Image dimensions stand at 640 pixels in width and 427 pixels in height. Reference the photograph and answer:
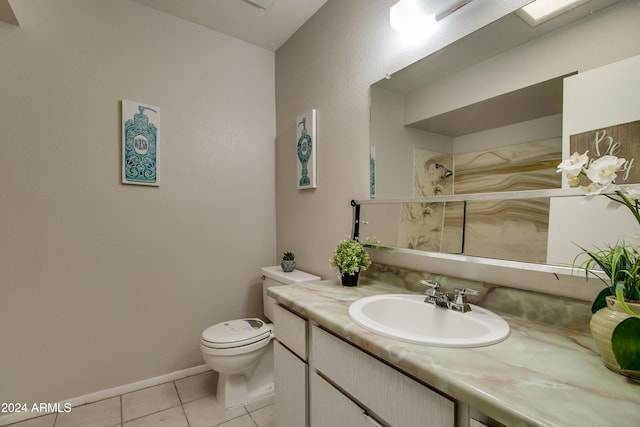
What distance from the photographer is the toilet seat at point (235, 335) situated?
1.60 m

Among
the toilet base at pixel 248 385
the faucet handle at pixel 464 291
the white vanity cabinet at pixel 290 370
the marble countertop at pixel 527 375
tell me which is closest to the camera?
the marble countertop at pixel 527 375

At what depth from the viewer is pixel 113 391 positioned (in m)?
1.78

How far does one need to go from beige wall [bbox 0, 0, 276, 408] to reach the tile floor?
11cm

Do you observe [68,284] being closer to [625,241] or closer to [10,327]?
[10,327]

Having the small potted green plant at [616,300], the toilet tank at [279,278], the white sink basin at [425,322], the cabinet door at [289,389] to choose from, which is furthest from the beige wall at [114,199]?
the small potted green plant at [616,300]

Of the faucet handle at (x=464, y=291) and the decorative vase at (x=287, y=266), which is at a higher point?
the faucet handle at (x=464, y=291)

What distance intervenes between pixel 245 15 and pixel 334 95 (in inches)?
34.4

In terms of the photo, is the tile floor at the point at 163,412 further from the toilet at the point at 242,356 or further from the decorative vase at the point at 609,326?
the decorative vase at the point at 609,326

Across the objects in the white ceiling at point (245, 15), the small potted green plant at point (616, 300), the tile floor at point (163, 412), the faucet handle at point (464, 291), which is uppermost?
the white ceiling at point (245, 15)

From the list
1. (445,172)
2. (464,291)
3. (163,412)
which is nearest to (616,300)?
(464,291)

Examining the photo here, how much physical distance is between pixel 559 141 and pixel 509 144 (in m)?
0.14

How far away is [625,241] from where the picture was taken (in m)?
0.78

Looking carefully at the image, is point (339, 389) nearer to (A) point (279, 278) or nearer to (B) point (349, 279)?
(B) point (349, 279)

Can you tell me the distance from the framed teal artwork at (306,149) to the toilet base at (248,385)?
112 cm
